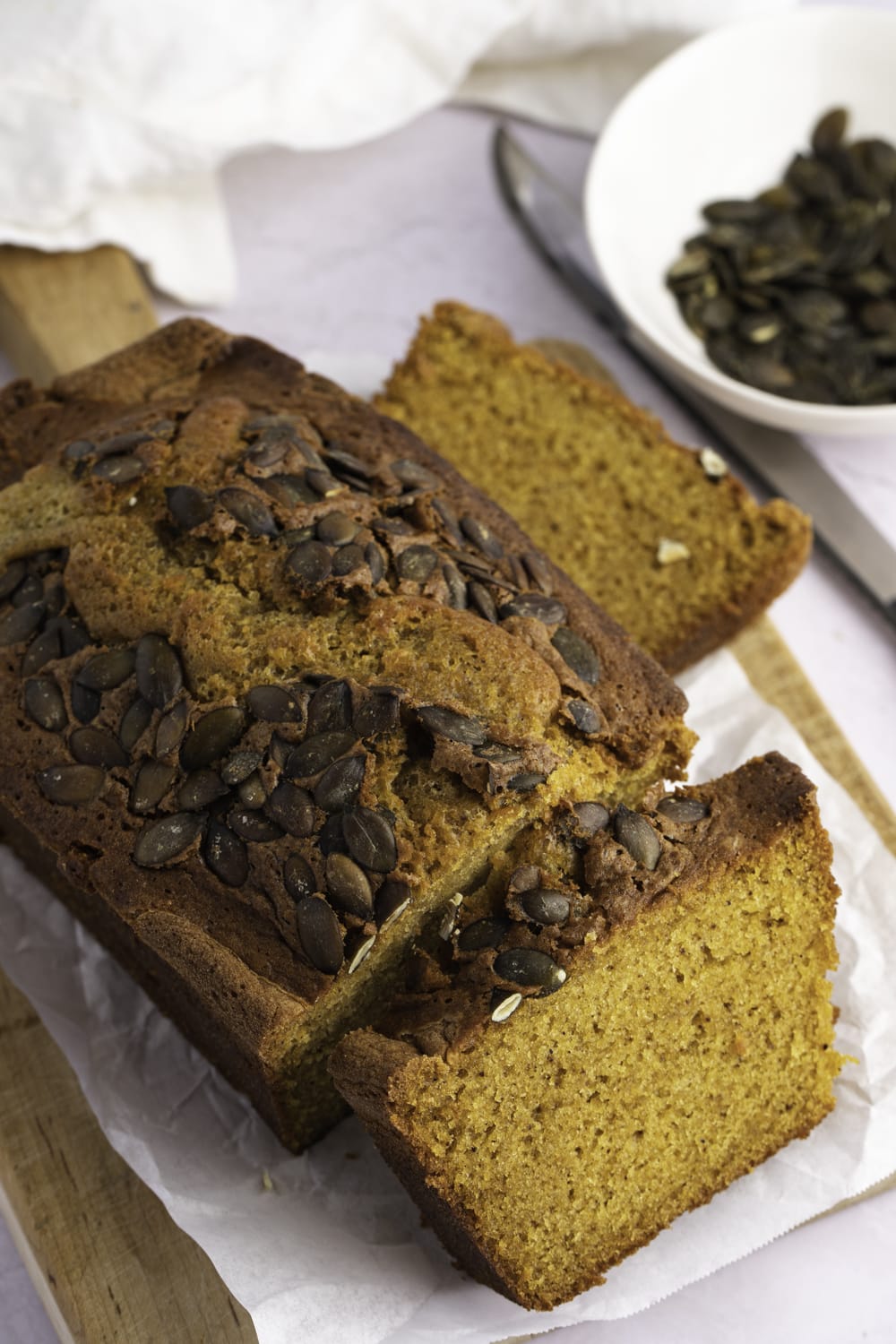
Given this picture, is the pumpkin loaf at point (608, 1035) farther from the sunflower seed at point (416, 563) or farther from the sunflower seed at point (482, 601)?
the sunflower seed at point (416, 563)

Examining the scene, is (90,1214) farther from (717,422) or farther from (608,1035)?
(717,422)

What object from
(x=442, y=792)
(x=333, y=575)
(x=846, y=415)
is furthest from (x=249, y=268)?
(x=442, y=792)

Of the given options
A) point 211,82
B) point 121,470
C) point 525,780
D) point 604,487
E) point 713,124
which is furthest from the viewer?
point 713,124

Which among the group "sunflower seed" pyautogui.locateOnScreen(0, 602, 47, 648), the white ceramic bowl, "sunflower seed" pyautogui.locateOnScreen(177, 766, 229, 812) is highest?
the white ceramic bowl

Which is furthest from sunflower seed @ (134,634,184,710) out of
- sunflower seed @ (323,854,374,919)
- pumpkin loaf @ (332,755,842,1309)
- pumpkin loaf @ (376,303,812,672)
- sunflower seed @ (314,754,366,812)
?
pumpkin loaf @ (376,303,812,672)

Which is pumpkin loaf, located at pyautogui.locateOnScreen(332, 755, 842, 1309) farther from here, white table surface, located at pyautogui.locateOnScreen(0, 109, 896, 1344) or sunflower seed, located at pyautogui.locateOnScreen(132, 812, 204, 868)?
white table surface, located at pyautogui.locateOnScreen(0, 109, 896, 1344)

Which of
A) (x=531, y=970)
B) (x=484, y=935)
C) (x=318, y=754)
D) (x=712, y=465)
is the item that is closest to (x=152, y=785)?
(x=318, y=754)
